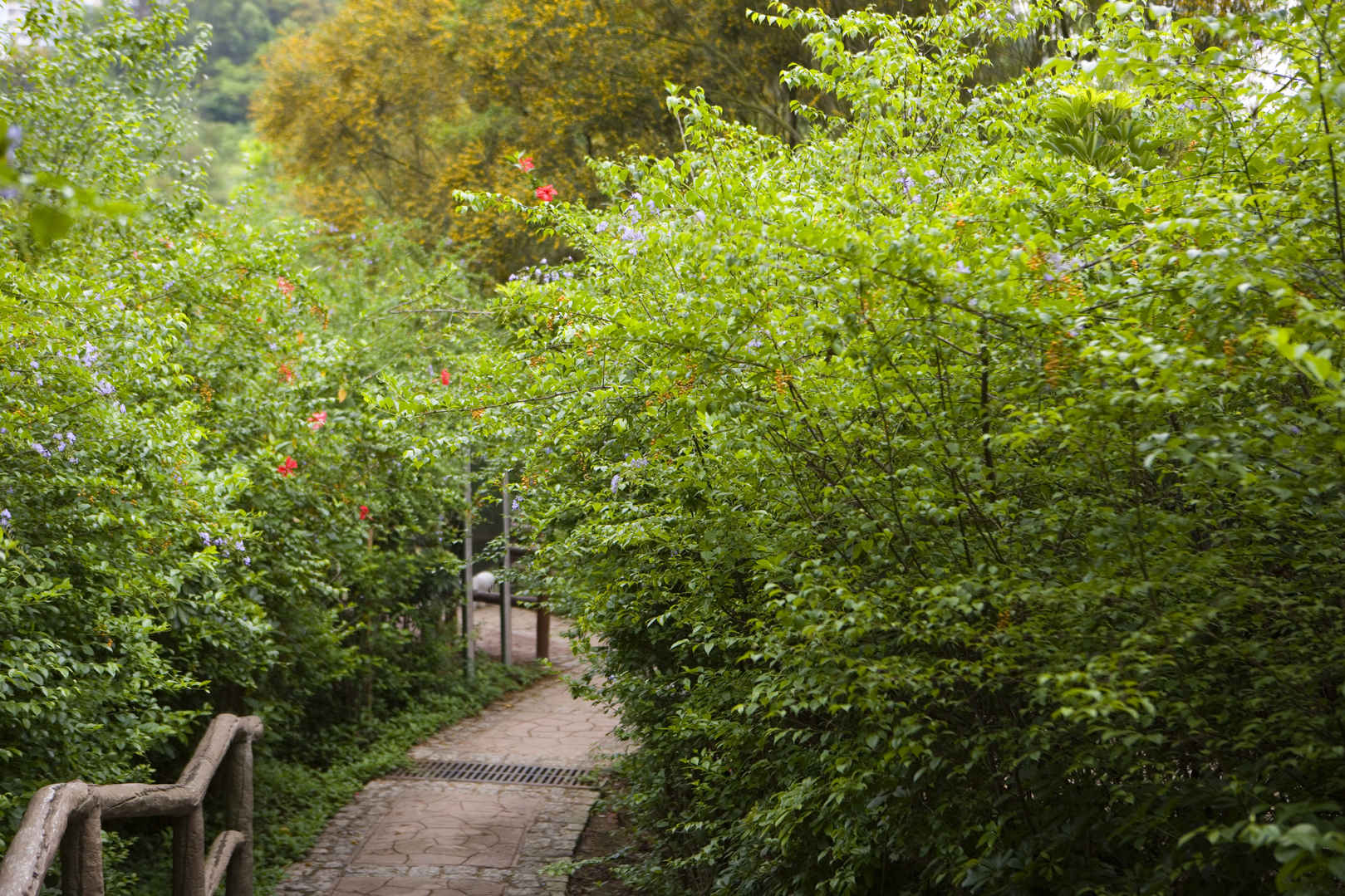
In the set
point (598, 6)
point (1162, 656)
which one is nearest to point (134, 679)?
point (1162, 656)

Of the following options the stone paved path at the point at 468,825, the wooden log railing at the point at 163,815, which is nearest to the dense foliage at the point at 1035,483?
the wooden log railing at the point at 163,815

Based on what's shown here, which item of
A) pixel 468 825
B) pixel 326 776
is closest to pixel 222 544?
pixel 468 825

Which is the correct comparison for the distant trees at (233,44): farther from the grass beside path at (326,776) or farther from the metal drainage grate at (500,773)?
the metal drainage grate at (500,773)

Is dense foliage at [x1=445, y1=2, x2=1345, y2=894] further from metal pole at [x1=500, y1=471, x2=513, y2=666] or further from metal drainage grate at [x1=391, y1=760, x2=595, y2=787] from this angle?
metal pole at [x1=500, y1=471, x2=513, y2=666]

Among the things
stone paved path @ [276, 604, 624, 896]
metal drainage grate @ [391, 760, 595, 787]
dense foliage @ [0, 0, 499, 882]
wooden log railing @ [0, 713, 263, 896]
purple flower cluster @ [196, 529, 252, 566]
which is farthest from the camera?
metal drainage grate @ [391, 760, 595, 787]

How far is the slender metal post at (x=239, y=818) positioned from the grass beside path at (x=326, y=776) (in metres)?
0.68

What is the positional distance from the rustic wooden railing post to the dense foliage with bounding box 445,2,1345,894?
1.86 m

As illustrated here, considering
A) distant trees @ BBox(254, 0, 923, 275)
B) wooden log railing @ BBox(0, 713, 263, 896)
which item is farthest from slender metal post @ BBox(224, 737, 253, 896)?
distant trees @ BBox(254, 0, 923, 275)

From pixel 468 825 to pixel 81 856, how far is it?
379cm

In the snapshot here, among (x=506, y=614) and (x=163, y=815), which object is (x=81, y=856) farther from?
(x=506, y=614)

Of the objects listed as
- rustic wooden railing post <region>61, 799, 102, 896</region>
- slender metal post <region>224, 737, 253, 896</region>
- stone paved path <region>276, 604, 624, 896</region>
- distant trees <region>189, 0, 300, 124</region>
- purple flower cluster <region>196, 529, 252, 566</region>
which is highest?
distant trees <region>189, 0, 300, 124</region>

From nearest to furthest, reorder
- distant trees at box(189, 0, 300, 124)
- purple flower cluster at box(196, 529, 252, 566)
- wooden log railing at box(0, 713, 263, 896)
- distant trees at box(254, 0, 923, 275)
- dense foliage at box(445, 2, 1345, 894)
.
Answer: dense foliage at box(445, 2, 1345, 894) → wooden log railing at box(0, 713, 263, 896) → purple flower cluster at box(196, 529, 252, 566) → distant trees at box(254, 0, 923, 275) → distant trees at box(189, 0, 300, 124)

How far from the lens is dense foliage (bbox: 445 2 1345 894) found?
212cm

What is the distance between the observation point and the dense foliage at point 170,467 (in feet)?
13.8
